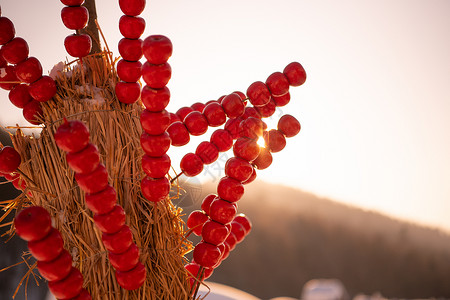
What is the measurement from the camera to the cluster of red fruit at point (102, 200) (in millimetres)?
478

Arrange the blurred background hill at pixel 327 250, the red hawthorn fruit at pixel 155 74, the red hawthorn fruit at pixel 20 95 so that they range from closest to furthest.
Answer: the red hawthorn fruit at pixel 155 74
the red hawthorn fruit at pixel 20 95
the blurred background hill at pixel 327 250

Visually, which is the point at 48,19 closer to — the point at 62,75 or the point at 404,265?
the point at 62,75

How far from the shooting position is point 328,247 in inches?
66.6

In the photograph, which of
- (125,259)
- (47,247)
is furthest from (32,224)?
(125,259)

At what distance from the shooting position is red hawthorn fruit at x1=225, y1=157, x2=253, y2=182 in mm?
689

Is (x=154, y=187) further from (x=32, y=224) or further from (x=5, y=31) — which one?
(x=5, y=31)

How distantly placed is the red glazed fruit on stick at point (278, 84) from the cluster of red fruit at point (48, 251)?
430mm

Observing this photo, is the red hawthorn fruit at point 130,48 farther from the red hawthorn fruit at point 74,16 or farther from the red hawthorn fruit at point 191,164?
the red hawthorn fruit at point 191,164

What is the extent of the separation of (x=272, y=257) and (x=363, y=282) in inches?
14.7

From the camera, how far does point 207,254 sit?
0.69m

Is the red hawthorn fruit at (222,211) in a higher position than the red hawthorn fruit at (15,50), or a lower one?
lower

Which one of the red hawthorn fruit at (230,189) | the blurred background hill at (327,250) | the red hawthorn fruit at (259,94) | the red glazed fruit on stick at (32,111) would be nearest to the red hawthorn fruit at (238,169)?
the red hawthorn fruit at (230,189)

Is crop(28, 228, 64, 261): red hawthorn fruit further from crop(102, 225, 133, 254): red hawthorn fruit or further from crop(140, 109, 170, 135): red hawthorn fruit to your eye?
crop(140, 109, 170, 135): red hawthorn fruit

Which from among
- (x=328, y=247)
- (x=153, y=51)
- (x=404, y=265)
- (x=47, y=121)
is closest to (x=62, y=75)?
(x=47, y=121)
